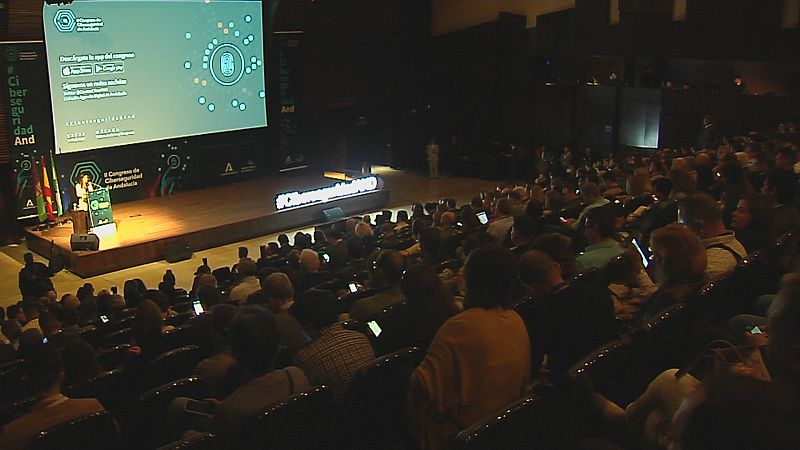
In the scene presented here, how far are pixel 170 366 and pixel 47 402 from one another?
104 cm

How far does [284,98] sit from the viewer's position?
15.4 m

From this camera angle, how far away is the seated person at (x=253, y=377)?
2.85 m

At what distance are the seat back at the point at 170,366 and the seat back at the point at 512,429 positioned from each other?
2.19 metres

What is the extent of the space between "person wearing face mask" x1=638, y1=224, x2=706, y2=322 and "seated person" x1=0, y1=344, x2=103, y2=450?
2.44m

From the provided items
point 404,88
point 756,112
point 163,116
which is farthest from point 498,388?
point 404,88

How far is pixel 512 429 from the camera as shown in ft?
8.37

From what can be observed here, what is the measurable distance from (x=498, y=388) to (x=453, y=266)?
9.53 ft

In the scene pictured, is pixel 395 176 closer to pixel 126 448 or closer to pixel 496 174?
pixel 496 174

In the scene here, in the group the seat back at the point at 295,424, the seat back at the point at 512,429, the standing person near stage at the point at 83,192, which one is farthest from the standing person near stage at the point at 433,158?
the seat back at the point at 512,429

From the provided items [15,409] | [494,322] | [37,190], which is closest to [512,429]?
[494,322]

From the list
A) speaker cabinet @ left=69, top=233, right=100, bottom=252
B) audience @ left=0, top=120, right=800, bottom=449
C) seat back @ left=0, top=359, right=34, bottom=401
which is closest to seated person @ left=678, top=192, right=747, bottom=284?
audience @ left=0, top=120, right=800, bottom=449

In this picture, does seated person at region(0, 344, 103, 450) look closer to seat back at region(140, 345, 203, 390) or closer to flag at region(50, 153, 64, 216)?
seat back at region(140, 345, 203, 390)

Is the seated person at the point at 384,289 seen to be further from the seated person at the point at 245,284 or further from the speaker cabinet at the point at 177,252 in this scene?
the speaker cabinet at the point at 177,252

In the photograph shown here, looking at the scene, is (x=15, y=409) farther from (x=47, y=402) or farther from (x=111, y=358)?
(x=111, y=358)
